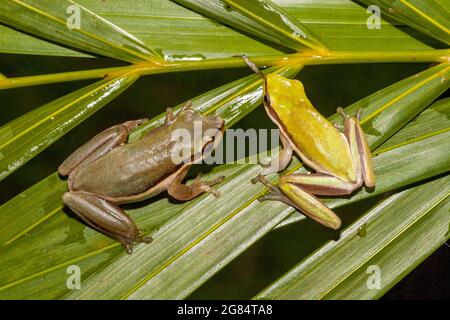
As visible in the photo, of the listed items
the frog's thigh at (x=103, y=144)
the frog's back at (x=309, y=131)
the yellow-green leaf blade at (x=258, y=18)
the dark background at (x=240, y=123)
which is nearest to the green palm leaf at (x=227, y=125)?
the yellow-green leaf blade at (x=258, y=18)

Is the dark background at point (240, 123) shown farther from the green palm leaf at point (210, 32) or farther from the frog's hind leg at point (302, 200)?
the green palm leaf at point (210, 32)

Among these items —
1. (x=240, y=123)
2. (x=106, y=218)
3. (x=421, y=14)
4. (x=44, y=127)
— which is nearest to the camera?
(x=421, y=14)
